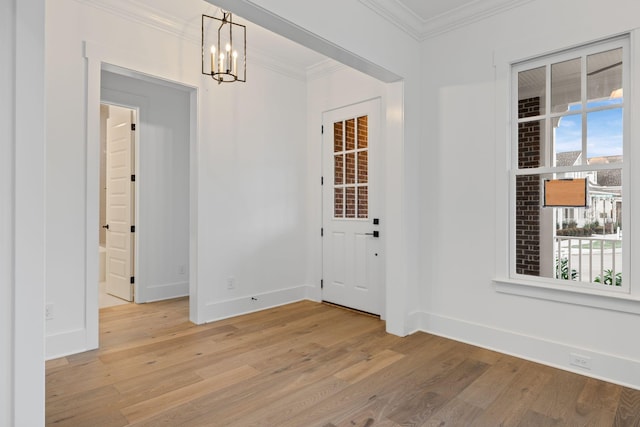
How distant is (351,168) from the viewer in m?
4.39

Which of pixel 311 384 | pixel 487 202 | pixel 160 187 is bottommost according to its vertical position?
pixel 311 384

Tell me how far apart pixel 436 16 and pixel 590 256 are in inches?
95.0

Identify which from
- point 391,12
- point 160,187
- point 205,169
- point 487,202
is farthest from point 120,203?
point 487,202

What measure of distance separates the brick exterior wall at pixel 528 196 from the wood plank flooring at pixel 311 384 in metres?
0.82

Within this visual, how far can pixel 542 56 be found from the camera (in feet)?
9.55

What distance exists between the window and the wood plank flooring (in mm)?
814

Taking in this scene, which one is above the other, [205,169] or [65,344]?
[205,169]

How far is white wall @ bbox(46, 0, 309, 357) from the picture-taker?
295 centimetres

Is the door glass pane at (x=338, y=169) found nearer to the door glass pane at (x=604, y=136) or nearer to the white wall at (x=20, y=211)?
the door glass pane at (x=604, y=136)

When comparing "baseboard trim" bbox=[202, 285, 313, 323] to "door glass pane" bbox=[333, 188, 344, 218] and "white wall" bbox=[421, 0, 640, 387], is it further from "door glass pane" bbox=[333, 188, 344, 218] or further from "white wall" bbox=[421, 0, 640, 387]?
"white wall" bbox=[421, 0, 640, 387]

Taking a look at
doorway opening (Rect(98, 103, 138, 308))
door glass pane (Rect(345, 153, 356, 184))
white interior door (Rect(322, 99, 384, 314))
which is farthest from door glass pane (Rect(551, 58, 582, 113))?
doorway opening (Rect(98, 103, 138, 308))

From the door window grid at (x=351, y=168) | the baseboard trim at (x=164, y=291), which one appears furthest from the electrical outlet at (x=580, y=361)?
the baseboard trim at (x=164, y=291)

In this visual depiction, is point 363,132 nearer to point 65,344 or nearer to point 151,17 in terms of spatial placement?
point 151,17

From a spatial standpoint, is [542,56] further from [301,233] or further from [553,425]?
[301,233]
